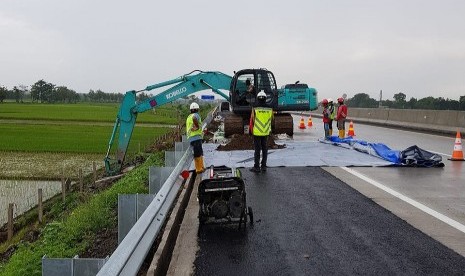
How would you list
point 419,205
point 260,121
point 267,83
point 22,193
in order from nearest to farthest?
1. point 419,205
2. point 260,121
3. point 22,193
4. point 267,83

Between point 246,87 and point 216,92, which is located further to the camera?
point 216,92

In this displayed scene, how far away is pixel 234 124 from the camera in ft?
65.6

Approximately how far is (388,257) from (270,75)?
15.0 meters

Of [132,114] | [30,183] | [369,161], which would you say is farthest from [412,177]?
[30,183]

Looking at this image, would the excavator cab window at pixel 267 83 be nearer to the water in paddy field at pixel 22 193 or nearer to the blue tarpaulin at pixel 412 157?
the blue tarpaulin at pixel 412 157

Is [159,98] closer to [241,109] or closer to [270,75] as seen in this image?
[241,109]

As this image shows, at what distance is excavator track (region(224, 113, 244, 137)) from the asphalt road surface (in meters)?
10.8

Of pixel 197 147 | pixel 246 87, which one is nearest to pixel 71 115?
pixel 246 87

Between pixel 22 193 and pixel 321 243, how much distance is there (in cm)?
1500

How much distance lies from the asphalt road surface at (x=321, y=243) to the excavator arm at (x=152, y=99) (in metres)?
10.3

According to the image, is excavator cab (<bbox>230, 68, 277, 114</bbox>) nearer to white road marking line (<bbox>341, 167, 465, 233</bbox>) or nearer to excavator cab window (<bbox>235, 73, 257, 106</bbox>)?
excavator cab window (<bbox>235, 73, 257, 106</bbox>)

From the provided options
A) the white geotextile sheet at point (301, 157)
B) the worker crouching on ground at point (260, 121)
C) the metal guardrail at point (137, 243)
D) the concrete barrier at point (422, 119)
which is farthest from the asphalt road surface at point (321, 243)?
the concrete barrier at point (422, 119)

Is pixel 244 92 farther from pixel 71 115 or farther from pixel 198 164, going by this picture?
pixel 71 115

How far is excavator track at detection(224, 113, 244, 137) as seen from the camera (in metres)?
20.0
